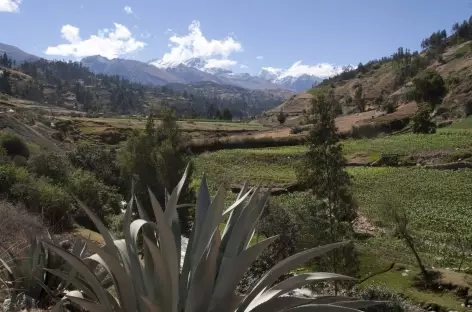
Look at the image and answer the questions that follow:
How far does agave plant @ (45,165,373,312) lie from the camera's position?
3.07 metres

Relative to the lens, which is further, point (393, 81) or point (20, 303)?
point (393, 81)

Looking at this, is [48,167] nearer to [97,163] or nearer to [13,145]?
[13,145]

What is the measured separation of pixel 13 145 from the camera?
86.6 ft

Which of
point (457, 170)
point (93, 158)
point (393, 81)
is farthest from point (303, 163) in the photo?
point (393, 81)

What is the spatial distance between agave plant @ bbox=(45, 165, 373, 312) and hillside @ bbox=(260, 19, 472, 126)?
58187 millimetres

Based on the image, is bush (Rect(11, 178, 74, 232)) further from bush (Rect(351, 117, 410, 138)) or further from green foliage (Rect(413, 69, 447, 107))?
green foliage (Rect(413, 69, 447, 107))

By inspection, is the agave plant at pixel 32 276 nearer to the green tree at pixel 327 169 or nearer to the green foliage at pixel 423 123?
the green tree at pixel 327 169

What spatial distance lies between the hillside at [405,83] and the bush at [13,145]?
4042cm

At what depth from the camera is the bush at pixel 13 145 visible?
2584 cm

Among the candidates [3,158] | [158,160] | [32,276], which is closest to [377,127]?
[158,160]

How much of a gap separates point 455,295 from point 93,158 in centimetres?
2271

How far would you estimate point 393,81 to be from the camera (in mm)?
110312

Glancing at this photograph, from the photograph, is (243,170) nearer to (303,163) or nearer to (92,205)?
(92,205)

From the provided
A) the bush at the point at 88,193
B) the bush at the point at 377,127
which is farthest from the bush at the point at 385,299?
the bush at the point at 377,127
